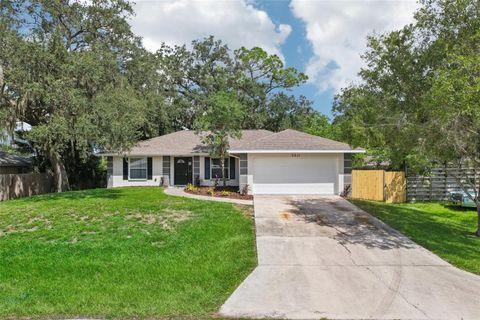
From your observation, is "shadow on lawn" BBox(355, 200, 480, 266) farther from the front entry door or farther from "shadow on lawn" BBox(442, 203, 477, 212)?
the front entry door

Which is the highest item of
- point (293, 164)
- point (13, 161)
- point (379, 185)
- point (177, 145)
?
point (177, 145)

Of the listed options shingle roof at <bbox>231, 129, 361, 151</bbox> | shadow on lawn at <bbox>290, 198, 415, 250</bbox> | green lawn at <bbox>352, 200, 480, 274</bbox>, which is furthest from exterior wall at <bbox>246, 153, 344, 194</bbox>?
green lawn at <bbox>352, 200, 480, 274</bbox>

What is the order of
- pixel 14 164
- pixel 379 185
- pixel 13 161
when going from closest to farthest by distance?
pixel 379 185
pixel 14 164
pixel 13 161

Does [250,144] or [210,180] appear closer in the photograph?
[250,144]

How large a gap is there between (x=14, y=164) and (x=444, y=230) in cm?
2469

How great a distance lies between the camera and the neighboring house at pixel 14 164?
2341cm

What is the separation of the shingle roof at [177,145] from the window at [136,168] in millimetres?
712

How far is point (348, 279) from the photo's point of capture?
6.96 m

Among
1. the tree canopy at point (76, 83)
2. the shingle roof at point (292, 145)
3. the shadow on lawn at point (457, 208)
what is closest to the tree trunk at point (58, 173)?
the tree canopy at point (76, 83)

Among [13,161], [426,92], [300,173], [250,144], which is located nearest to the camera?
[426,92]

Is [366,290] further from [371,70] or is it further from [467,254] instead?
[371,70]

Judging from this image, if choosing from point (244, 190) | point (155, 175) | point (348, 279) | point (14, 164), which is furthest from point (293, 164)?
point (14, 164)

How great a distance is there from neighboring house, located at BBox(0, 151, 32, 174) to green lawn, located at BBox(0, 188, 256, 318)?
40.5ft

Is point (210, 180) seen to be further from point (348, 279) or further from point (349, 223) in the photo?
point (348, 279)
